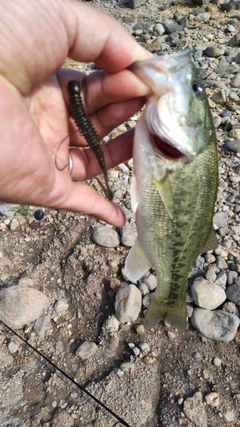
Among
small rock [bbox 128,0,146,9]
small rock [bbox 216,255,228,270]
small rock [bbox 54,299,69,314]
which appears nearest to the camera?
small rock [bbox 54,299,69,314]

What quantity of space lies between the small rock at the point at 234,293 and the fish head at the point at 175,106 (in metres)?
1.58

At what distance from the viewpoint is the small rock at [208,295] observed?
3258 mm

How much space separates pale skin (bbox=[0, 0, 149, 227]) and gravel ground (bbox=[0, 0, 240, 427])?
1.04 meters

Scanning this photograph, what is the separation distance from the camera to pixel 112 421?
278 centimetres

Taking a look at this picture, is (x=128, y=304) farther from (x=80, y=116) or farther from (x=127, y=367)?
(x=80, y=116)

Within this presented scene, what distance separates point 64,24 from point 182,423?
99.3 inches

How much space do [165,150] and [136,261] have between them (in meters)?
0.74

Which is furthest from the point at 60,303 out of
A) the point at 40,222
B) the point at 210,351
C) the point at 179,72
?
the point at 179,72

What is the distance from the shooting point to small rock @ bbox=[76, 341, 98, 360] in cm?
308

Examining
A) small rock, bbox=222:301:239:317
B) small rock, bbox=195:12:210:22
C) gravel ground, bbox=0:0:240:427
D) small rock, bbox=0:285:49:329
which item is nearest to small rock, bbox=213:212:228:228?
gravel ground, bbox=0:0:240:427

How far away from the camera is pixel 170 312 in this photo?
2717mm

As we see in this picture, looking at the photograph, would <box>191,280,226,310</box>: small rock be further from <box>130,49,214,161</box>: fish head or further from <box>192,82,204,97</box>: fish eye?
<box>192,82,204,97</box>: fish eye

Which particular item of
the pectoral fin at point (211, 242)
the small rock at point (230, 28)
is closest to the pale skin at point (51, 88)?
the pectoral fin at point (211, 242)

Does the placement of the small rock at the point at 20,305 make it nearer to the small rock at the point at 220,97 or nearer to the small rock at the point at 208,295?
the small rock at the point at 208,295
